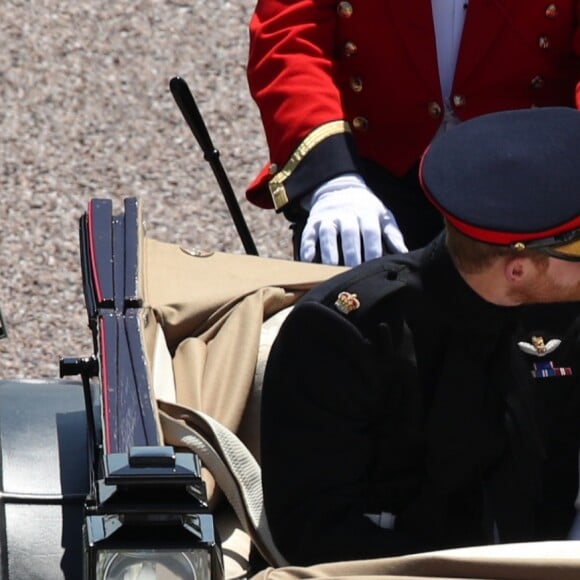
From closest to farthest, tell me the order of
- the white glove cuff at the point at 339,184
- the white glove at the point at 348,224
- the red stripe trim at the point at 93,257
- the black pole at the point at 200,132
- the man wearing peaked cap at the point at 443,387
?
the man wearing peaked cap at the point at 443,387 < the red stripe trim at the point at 93,257 < the white glove at the point at 348,224 < the white glove cuff at the point at 339,184 < the black pole at the point at 200,132

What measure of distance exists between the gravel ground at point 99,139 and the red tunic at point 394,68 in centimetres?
153

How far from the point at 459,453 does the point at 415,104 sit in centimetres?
87

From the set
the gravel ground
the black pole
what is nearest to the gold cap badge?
the black pole

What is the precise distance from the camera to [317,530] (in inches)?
101

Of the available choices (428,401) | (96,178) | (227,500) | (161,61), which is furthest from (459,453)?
(161,61)

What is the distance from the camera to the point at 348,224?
308 centimetres

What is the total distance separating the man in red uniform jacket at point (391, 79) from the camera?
325 centimetres

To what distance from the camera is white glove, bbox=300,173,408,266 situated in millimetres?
3072

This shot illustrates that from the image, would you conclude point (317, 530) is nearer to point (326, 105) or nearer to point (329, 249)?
point (329, 249)

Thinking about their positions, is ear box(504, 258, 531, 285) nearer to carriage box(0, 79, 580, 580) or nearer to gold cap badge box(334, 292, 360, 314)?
gold cap badge box(334, 292, 360, 314)

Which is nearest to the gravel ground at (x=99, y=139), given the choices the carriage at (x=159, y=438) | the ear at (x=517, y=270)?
the carriage at (x=159, y=438)

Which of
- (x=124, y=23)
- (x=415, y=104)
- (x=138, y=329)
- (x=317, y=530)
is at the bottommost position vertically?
(x=317, y=530)

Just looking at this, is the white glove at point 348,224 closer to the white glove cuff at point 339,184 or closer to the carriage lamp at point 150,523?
the white glove cuff at point 339,184

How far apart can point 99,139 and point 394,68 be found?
7.31 ft
